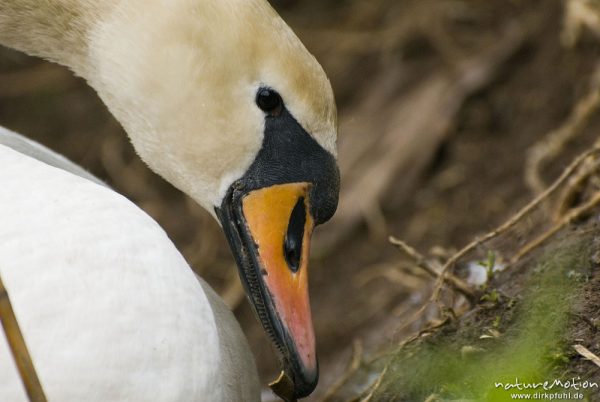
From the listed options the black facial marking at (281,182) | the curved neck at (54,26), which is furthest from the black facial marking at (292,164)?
the curved neck at (54,26)

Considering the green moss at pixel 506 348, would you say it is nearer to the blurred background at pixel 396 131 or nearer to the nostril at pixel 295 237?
the nostril at pixel 295 237

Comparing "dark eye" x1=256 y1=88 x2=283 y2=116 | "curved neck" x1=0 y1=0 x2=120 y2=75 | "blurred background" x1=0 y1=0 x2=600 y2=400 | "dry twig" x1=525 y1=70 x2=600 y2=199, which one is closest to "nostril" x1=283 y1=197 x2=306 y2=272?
"dark eye" x1=256 y1=88 x2=283 y2=116

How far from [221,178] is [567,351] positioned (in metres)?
0.78

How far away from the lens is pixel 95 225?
6.48 feet

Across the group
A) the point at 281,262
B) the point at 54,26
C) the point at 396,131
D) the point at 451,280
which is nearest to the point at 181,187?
the point at 281,262

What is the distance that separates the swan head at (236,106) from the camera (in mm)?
2209

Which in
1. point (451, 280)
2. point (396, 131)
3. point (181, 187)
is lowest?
point (396, 131)

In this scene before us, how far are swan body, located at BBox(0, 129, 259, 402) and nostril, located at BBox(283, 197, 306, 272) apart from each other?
0.68 feet

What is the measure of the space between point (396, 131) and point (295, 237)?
7.84ft

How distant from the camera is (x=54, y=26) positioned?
238 centimetres

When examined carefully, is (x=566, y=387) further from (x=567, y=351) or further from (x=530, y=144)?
(x=530, y=144)

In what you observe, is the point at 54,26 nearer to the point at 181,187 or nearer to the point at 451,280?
the point at 181,187

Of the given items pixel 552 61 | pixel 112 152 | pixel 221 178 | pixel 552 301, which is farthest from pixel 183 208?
pixel 552 301

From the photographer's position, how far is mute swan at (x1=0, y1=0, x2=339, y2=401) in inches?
72.5
